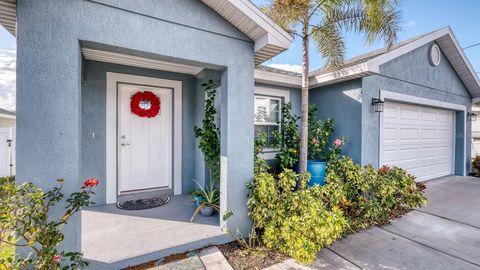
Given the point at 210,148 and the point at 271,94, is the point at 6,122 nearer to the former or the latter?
the point at 210,148

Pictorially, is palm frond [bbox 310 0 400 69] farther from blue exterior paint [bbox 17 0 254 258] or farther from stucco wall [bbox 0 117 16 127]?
stucco wall [bbox 0 117 16 127]

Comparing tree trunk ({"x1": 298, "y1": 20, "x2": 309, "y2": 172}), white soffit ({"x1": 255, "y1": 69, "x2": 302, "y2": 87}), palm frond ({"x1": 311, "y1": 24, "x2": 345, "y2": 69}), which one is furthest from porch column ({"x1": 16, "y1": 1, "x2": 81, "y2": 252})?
palm frond ({"x1": 311, "y1": 24, "x2": 345, "y2": 69})

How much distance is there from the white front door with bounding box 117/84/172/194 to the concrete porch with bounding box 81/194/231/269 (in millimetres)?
813

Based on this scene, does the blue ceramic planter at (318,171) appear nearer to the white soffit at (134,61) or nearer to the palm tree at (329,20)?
the palm tree at (329,20)

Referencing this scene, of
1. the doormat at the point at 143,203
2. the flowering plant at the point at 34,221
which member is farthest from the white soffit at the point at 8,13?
the doormat at the point at 143,203

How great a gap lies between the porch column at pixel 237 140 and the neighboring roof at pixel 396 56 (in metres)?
2.02

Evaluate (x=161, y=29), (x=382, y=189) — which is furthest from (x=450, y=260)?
(x=161, y=29)

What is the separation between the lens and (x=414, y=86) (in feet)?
20.8

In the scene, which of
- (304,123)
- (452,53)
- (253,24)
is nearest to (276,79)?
(304,123)

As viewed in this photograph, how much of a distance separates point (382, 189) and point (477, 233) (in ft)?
5.02

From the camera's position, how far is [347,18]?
14.4 feet

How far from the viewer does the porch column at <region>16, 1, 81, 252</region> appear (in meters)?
2.21

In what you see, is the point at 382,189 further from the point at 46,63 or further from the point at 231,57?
the point at 46,63

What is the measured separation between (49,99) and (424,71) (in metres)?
8.86
